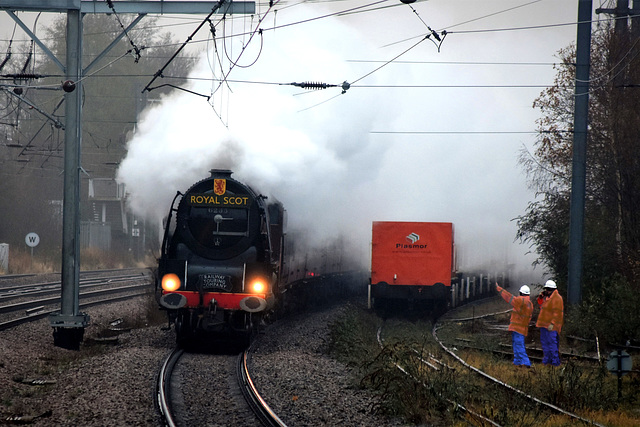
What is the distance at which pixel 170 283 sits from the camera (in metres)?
14.1


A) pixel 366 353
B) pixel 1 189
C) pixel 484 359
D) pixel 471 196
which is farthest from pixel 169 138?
pixel 1 189

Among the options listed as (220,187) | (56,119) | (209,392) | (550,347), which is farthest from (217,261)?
(56,119)

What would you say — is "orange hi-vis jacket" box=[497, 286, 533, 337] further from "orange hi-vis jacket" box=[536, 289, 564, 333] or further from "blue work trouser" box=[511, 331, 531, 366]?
"orange hi-vis jacket" box=[536, 289, 564, 333]

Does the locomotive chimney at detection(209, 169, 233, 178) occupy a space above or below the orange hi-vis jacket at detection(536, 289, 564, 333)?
above

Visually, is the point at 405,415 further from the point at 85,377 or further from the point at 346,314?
the point at 346,314

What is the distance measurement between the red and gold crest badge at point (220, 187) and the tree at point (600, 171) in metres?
8.79

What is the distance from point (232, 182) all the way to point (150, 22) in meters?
51.6

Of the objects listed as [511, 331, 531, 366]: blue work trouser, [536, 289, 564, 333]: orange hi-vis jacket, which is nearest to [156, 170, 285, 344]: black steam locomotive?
[511, 331, 531, 366]: blue work trouser

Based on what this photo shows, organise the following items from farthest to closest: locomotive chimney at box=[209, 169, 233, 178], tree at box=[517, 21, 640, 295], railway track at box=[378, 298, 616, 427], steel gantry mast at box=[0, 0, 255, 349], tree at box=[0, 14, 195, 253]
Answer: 1. tree at box=[0, 14, 195, 253]
2. tree at box=[517, 21, 640, 295]
3. locomotive chimney at box=[209, 169, 233, 178]
4. steel gantry mast at box=[0, 0, 255, 349]
5. railway track at box=[378, 298, 616, 427]

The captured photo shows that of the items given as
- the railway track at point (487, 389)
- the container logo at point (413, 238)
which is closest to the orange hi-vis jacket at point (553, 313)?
the railway track at point (487, 389)

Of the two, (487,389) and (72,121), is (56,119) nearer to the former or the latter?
(72,121)

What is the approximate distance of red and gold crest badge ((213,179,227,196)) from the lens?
14406mm

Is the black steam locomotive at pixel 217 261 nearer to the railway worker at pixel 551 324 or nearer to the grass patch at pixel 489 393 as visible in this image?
the grass patch at pixel 489 393

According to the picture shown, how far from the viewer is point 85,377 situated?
11.1 metres
